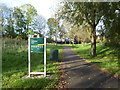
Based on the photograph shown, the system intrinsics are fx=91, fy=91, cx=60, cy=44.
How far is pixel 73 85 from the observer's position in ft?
12.1

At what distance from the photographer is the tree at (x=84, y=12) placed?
747 centimetres

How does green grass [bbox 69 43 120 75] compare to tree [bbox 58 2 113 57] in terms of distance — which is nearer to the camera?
green grass [bbox 69 43 120 75]

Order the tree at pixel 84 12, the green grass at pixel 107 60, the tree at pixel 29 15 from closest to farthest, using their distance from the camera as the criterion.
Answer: the green grass at pixel 107 60 → the tree at pixel 84 12 → the tree at pixel 29 15

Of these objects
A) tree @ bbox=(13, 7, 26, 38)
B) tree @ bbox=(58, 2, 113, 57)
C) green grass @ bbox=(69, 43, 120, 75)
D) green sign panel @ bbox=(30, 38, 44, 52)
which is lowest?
green grass @ bbox=(69, 43, 120, 75)

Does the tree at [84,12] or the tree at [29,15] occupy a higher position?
the tree at [29,15]

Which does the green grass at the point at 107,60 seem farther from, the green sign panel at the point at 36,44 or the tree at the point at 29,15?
the tree at the point at 29,15

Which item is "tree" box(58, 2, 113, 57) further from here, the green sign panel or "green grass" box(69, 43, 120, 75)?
the green sign panel

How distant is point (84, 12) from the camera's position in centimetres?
801

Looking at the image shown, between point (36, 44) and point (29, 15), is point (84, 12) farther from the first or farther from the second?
point (29, 15)

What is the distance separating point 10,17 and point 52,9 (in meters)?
18.8

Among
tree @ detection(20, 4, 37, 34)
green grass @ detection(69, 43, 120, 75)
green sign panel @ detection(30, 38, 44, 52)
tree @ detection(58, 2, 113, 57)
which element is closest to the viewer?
green sign panel @ detection(30, 38, 44, 52)

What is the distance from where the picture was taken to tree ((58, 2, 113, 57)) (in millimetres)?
7473

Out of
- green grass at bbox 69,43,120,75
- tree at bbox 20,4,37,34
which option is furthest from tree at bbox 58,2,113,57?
tree at bbox 20,4,37,34

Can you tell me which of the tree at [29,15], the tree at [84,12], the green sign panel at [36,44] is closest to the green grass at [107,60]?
the tree at [84,12]
